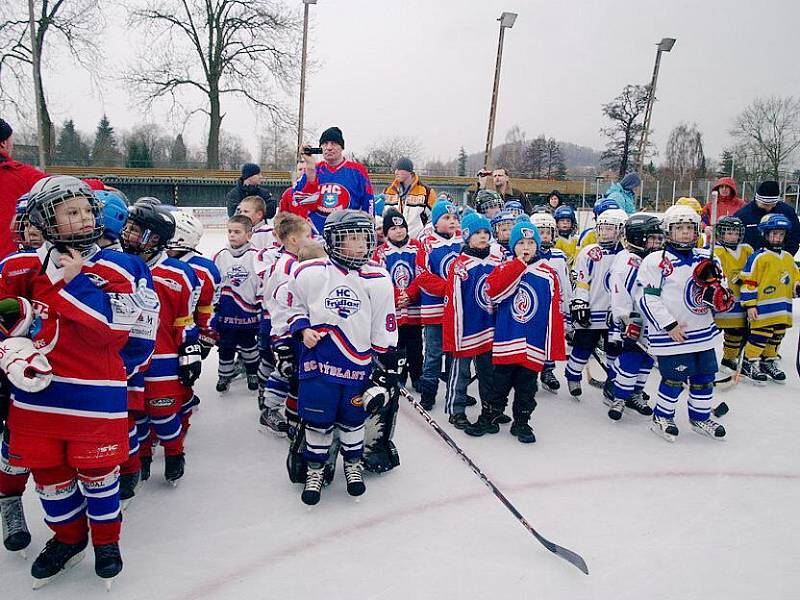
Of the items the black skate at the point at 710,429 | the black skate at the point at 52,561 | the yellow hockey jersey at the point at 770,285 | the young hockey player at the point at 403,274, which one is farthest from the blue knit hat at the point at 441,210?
the black skate at the point at 52,561

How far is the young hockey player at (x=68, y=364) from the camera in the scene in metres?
2.27

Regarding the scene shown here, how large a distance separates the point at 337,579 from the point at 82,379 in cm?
140

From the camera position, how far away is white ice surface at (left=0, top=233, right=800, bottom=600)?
2.55 metres

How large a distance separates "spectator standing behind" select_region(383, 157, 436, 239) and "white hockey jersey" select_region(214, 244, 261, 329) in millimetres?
2164

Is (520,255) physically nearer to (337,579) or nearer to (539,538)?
(539,538)

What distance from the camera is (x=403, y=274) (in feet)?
16.4

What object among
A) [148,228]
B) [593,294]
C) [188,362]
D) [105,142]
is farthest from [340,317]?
[105,142]

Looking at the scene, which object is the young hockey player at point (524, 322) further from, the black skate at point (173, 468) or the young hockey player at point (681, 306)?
the black skate at point (173, 468)

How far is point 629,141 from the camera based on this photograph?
43.5m

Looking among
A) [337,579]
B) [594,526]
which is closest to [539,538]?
[594,526]

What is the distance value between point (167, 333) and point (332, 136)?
2742 mm

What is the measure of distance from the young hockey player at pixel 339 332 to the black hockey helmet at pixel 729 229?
15.2 ft

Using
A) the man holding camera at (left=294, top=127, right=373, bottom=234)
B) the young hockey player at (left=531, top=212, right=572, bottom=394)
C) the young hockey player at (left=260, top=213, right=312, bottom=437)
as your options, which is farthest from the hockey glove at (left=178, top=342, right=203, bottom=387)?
the young hockey player at (left=531, top=212, right=572, bottom=394)

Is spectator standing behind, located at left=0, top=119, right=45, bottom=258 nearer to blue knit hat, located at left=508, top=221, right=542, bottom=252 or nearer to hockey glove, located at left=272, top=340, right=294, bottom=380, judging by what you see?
hockey glove, located at left=272, top=340, right=294, bottom=380
